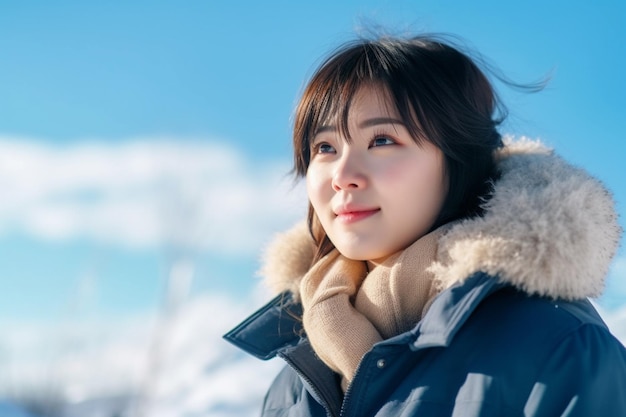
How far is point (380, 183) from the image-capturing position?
168cm

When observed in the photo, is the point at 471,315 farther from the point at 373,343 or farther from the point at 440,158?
the point at 440,158

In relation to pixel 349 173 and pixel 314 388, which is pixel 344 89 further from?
pixel 314 388

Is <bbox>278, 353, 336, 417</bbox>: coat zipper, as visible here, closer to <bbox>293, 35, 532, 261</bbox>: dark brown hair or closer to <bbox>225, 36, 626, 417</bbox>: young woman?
<bbox>225, 36, 626, 417</bbox>: young woman

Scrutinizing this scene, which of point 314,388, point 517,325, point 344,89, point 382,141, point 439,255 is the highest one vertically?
point 344,89

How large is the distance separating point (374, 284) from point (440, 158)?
0.34 metres

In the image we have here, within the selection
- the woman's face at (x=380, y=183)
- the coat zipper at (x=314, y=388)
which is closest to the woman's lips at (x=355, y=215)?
the woman's face at (x=380, y=183)

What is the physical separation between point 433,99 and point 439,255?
0.38 m

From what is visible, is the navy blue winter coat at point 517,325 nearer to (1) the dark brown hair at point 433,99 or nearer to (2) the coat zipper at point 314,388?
(2) the coat zipper at point 314,388

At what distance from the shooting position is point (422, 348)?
1.52 metres

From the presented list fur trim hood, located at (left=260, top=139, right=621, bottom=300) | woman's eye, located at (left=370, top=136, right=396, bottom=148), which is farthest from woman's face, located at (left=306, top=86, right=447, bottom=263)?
fur trim hood, located at (left=260, top=139, right=621, bottom=300)

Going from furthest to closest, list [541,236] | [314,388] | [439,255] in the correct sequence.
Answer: [314,388]
[439,255]
[541,236]

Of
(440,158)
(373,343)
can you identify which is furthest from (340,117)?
(373,343)

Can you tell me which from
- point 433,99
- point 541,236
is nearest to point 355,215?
point 433,99

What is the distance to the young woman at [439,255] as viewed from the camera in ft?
4.75
